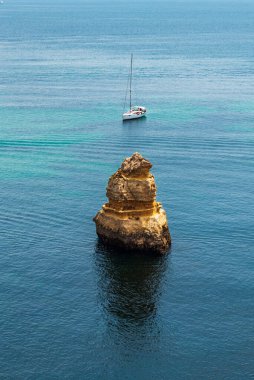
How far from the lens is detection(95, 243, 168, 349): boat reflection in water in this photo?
90.8 metres

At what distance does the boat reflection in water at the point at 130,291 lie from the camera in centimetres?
9081

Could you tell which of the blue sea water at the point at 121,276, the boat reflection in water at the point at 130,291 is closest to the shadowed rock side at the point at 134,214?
the boat reflection in water at the point at 130,291

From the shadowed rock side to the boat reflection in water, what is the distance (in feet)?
6.26

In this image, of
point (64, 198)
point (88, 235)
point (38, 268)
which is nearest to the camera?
point (38, 268)

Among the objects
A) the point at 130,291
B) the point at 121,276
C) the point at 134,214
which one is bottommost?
the point at 130,291

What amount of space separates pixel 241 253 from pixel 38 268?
29913 millimetres

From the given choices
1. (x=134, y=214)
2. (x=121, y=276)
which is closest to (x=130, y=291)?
(x=121, y=276)

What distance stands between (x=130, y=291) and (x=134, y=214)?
16.2m

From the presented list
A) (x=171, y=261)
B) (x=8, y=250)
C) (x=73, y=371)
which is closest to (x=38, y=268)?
(x=8, y=250)

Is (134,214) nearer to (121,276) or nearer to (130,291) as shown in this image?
(121,276)

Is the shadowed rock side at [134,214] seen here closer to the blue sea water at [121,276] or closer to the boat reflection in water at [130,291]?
the boat reflection in water at [130,291]

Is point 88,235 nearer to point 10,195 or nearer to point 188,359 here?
point 10,195

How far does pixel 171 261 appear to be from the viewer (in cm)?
10906

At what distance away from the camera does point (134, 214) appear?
113 metres
